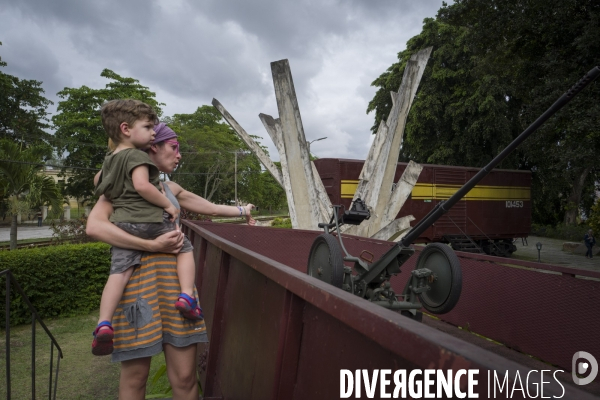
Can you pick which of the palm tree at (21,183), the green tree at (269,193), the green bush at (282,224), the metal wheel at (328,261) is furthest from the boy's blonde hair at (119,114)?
the green tree at (269,193)

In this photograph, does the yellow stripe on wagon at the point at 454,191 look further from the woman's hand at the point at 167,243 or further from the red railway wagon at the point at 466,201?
the woman's hand at the point at 167,243

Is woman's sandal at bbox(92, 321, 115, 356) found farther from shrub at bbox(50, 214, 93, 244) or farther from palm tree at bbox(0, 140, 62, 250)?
palm tree at bbox(0, 140, 62, 250)

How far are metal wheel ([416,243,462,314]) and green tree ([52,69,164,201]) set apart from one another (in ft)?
107

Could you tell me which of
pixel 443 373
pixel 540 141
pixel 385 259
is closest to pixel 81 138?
pixel 540 141

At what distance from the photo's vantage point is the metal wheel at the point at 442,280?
3.54 metres

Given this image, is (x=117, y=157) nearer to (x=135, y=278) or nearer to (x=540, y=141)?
(x=135, y=278)

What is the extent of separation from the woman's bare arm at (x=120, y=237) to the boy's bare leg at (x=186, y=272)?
0.06 metres

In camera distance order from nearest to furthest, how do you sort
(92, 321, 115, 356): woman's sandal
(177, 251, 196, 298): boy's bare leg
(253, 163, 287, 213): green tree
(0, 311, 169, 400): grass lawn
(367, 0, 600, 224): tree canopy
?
1. (92, 321, 115, 356): woman's sandal
2. (177, 251, 196, 298): boy's bare leg
3. (0, 311, 169, 400): grass lawn
4. (367, 0, 600, 224): tree canopy
5. (253, 163, 287, 213): green tree

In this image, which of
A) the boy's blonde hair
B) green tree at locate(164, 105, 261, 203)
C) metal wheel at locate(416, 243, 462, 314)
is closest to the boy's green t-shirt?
the boy's blonde hair

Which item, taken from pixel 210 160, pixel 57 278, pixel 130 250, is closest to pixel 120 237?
pixel 130 250

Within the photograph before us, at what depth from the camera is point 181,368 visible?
7.12ft

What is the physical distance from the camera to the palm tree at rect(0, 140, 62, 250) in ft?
48.1

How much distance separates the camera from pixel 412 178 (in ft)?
29.2

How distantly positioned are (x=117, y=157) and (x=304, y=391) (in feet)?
4.38
